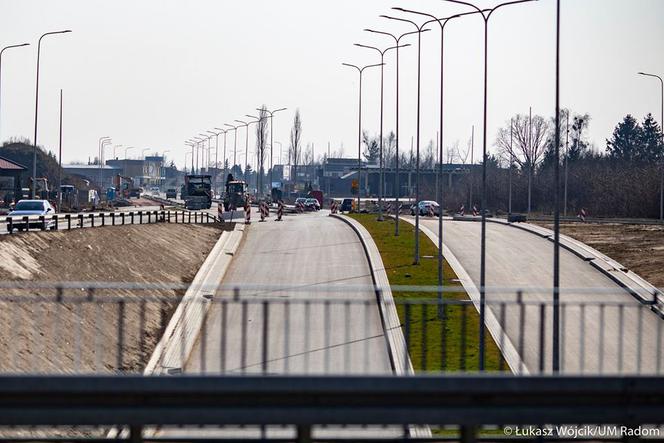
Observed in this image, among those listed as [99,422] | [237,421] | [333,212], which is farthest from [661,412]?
[333,212]

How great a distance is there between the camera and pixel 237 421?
800 centimetres

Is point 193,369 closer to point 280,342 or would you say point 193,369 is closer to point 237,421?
point 280,342

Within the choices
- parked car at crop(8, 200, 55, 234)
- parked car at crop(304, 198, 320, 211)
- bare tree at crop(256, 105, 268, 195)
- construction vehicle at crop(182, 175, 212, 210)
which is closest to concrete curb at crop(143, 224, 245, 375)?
parked car at crop(8, 200, 55, 234)

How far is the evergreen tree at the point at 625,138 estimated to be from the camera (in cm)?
12888

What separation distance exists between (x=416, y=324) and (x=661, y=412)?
20.5m

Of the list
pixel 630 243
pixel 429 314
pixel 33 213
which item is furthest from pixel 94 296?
pixel 630 243

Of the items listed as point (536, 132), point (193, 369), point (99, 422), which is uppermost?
point (536, 132)

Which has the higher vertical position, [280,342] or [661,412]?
[661,412]

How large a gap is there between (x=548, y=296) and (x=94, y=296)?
21.9 metres

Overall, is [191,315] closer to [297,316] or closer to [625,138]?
[297,316]

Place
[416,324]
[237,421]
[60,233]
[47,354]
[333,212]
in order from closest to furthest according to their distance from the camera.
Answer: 1. [237,421]
2. [47,354]
3. [416,324]
4. [60,233]
5. [333,212]

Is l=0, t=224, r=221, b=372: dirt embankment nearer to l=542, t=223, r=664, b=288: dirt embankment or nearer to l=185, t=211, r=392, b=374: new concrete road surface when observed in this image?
l=185, t=211, r=392, b=374: new concrete road surface

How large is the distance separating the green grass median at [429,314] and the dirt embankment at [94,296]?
11.3 ft

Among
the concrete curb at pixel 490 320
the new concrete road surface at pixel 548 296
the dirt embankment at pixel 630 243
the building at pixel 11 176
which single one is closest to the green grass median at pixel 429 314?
the concrete curb at pixel 490 320
